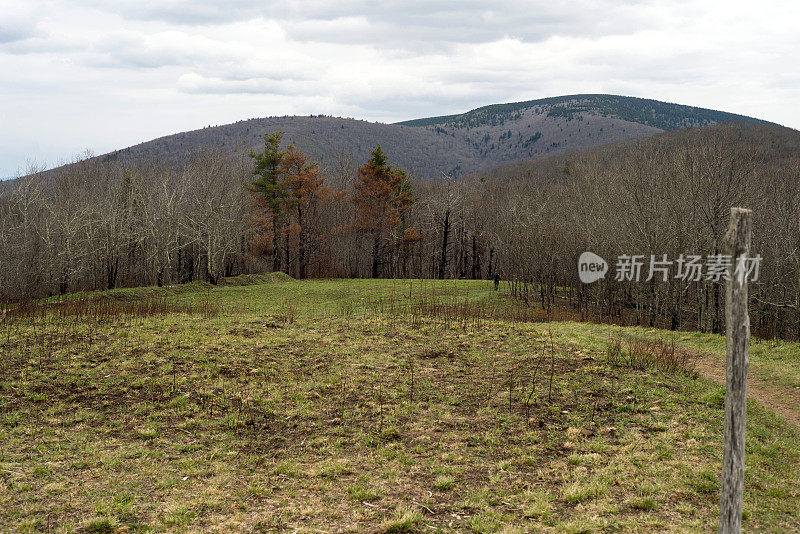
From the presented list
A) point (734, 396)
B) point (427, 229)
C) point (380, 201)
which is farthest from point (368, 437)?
point (427, 229)

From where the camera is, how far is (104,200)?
48.2 meters

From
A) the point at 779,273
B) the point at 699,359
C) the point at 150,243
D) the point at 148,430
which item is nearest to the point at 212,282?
the point at 150,243

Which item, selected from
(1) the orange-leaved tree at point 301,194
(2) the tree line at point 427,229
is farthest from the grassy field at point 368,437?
(1) the orange-leaved tree at point 301,194

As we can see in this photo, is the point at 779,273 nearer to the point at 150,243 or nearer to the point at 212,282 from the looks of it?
the point at 212,282

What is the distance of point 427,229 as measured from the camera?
67.1m

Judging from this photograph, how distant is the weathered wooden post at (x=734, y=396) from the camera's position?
4133 millimetres

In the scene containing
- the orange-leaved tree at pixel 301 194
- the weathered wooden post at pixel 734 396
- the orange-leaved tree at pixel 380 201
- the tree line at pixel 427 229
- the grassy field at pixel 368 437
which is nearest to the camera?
the weathered wooden post at pixel 734 396

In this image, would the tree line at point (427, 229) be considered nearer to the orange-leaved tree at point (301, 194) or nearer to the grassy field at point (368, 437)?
the orange-leaved tree at point (301, 194)

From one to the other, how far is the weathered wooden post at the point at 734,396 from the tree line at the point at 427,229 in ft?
76.8

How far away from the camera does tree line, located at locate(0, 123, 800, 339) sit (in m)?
27.6

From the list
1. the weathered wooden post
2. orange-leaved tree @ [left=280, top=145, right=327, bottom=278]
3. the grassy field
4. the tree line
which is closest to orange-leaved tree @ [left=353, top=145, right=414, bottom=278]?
the tree line

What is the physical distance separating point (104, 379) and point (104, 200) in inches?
1730

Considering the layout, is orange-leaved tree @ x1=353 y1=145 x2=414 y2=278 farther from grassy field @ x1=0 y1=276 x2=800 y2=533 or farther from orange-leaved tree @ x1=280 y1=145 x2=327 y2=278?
grassy field @ x1=0 y1=276 x2=800 y2=533

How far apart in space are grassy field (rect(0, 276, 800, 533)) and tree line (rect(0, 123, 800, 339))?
13.7 m
